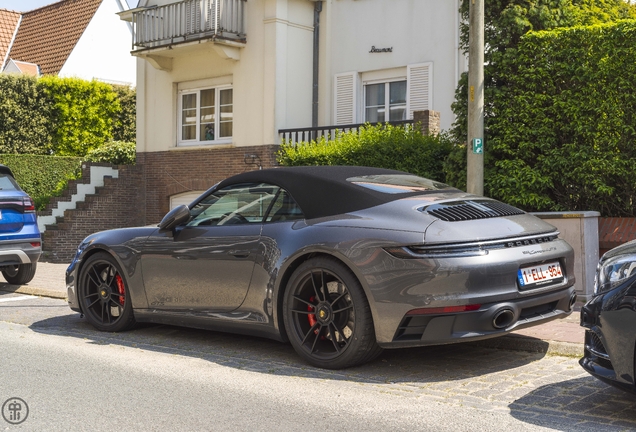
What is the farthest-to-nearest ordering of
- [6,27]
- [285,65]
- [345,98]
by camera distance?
[6,27] → [345,98] → [285,65]

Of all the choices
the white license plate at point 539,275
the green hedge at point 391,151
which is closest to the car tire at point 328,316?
the white license plate at point 539,275

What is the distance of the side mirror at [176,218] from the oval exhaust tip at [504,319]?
2.89 metres

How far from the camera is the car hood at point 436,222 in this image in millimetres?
5636

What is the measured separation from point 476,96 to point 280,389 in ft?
14.7

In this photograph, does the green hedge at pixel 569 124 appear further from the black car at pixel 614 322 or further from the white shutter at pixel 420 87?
the white shutter at pixel 420 87

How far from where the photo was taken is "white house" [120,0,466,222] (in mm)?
17375

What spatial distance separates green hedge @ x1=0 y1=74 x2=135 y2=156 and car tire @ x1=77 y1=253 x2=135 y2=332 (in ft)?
65.4

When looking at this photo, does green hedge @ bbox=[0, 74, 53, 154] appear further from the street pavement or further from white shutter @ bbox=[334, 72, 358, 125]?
the street pavement

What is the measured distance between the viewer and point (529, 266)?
5836 millimetres

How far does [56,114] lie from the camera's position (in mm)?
27688

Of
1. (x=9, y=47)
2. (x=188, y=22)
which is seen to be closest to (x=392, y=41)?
(x=188, y=22)

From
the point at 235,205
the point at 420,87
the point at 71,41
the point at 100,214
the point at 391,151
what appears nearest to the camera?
the point at 235,205

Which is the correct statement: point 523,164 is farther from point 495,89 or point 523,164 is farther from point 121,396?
point 121,396

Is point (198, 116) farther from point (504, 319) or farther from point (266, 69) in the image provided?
point (504, 319)
